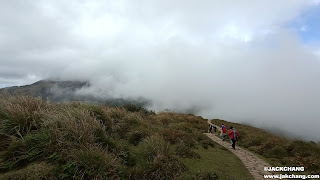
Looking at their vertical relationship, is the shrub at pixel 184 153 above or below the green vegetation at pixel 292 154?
above

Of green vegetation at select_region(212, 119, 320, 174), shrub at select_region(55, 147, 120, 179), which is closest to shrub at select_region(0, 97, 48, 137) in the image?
shrub at select_region(55, 147, 120, 179)

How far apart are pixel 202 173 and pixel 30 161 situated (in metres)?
5.61

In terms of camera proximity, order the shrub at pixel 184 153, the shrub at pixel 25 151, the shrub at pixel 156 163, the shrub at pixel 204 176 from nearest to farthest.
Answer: the shrub at pixel 25 151 → the shrub at pixel 156 163 → the shrub at pixel 204 176 → the shrub at pixel 184 153

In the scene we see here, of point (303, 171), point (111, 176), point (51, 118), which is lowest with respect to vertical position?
point (303, 171)

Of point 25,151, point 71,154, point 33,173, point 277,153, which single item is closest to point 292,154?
point 277,153

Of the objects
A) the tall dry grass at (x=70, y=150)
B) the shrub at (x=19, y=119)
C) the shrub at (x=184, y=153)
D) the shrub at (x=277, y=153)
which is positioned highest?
the shrub at (x=19, y=119)

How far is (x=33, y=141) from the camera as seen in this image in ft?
17.9

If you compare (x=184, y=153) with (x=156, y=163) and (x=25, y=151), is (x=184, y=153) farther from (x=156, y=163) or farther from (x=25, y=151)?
(x=25, y=151)

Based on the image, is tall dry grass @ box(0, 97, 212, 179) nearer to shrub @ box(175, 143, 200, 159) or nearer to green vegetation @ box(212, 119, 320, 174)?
shrub @ box(175, 143, 200, 159)

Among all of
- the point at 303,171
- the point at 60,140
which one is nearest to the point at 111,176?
the point at 60,140

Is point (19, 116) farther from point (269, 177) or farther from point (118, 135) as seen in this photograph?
point (269, 177)

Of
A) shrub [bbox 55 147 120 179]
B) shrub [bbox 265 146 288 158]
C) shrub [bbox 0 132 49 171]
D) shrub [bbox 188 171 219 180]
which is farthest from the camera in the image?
shrub [bbox 265 146 288 158]

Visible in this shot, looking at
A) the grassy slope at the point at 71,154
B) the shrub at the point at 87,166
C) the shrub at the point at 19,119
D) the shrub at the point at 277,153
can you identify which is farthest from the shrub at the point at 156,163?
the shrub at the point at 277,153

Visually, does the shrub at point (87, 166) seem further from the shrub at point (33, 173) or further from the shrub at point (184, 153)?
the shrub at point (184, 153)
